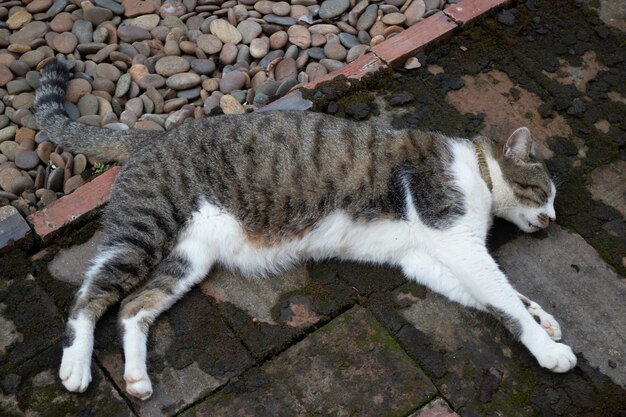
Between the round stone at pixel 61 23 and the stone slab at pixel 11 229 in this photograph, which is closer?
the stone slab at pixel 11 229

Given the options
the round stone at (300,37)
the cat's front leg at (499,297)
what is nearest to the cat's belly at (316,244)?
the cat's front leg at (499,297)

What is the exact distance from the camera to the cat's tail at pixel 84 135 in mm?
4059

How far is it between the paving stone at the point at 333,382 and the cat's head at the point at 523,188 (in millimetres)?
1036

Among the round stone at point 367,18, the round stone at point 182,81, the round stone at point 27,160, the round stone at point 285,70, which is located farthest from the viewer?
the round stone at point 367,18

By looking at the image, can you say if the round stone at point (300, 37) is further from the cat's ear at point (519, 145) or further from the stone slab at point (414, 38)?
the cat's ear at point (519, 145)

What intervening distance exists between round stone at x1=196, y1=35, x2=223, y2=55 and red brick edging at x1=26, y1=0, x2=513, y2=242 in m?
0.73

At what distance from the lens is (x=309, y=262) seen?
3820 millimetres

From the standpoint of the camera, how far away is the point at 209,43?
4.84m

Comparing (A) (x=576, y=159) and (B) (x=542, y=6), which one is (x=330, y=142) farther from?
(B) (x=542, y=6)

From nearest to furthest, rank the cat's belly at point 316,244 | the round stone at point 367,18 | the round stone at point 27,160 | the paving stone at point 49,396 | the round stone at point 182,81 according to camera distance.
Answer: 1. the paving stone at point 49,396
2. the cat's belly at point 316,244
3. the round stone at point 27,160
4. the round stone at point 182,81
5. the round stone at point 367,18

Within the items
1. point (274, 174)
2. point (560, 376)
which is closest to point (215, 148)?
point (274, 174)

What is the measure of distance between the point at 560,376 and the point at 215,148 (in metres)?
2.03

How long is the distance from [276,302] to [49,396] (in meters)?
1.14

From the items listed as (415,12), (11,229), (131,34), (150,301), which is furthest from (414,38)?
(11,229)
